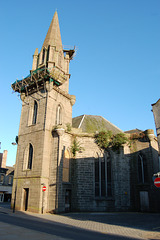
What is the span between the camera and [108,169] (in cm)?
2303

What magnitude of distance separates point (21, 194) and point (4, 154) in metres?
27.3

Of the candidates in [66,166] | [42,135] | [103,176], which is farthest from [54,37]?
[103,176]

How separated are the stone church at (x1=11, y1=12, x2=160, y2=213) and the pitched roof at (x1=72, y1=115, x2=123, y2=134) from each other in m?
2.57

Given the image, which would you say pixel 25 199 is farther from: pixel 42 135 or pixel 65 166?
pixel 42 135

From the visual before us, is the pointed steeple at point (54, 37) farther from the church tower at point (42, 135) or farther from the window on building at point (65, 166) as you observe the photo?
the window on building at point (65, 166)

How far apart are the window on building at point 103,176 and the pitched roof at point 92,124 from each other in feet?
15.1

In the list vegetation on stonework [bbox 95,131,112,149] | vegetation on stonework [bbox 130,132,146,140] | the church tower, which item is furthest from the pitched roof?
vegetation on stonework [bbox 130,132,146,140]

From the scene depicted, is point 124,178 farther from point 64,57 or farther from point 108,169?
point 64,57

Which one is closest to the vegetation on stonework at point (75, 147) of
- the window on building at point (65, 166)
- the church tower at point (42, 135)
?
the church tower at point (42, 135)

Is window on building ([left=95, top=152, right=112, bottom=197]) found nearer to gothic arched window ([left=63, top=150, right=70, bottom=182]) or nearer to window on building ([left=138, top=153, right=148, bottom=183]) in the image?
gothic arched window ([left=63, top=150, right=70, bottom=182])

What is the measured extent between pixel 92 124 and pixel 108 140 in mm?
5196

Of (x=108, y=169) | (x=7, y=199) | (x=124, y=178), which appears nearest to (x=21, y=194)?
(x=108, y=169)

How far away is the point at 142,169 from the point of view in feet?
75.4

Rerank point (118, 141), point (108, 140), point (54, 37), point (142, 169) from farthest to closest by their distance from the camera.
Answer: point (54, 37)
point (108, 140)
point (118, 141)
point (142, 169)
